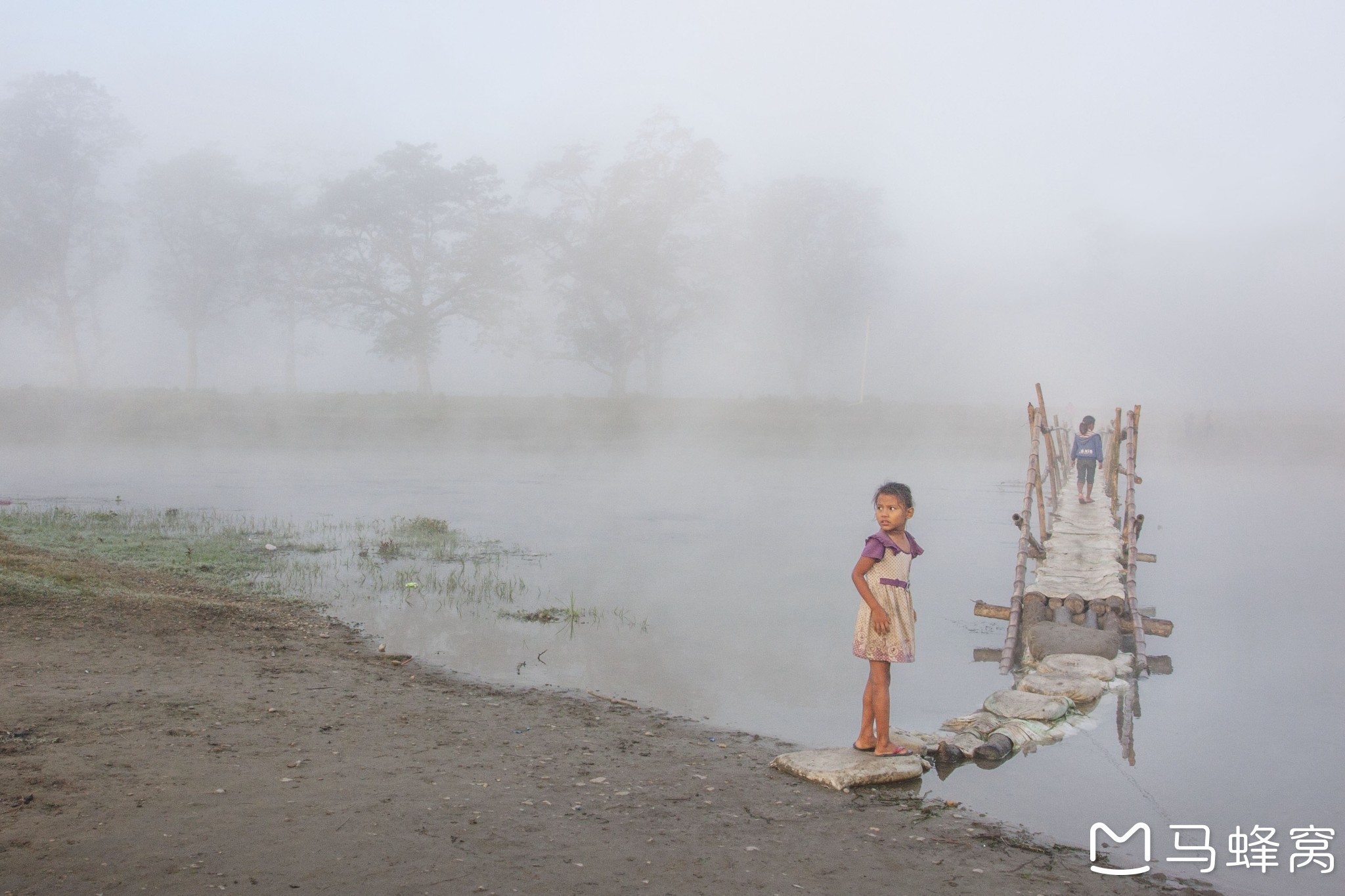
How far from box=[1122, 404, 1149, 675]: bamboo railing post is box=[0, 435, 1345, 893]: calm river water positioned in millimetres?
275

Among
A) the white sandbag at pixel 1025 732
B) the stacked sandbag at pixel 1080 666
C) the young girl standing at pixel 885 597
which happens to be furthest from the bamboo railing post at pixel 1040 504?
the young girl standing at pixel 885 597

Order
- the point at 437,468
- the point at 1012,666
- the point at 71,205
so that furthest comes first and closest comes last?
the point at 71,205
the point at 437,468
the point at 1012,666

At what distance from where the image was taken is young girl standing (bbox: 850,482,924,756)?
15.7 feet

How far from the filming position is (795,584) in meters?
11.7

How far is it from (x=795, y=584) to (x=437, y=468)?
15.0 metres

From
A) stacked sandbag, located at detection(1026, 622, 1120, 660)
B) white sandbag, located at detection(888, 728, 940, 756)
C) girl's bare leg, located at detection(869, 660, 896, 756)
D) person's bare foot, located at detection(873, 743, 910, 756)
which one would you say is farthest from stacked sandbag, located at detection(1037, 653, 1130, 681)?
girl's bare leg, located at detection(869, 660, 896, 756)

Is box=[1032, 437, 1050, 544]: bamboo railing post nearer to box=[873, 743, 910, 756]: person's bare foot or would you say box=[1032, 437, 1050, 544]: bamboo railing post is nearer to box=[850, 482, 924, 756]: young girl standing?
box=[873, 743, 910, 756]: person's bare foot

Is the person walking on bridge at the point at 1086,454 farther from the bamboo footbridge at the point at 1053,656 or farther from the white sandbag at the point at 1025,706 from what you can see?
the white sandbag at the point at 1025,706

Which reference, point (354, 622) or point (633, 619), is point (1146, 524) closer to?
point (633, 619)

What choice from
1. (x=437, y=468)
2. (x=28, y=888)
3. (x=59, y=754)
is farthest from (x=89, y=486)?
(x=28, y=888)

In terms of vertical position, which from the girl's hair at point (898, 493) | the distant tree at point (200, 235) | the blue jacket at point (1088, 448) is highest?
the distant tree at point (200, 235)

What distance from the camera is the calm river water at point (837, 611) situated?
5.77 meters

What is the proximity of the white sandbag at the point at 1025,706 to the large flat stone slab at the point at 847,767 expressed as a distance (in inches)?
59.9

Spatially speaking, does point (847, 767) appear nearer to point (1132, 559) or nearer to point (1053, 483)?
point (1132, 559)
